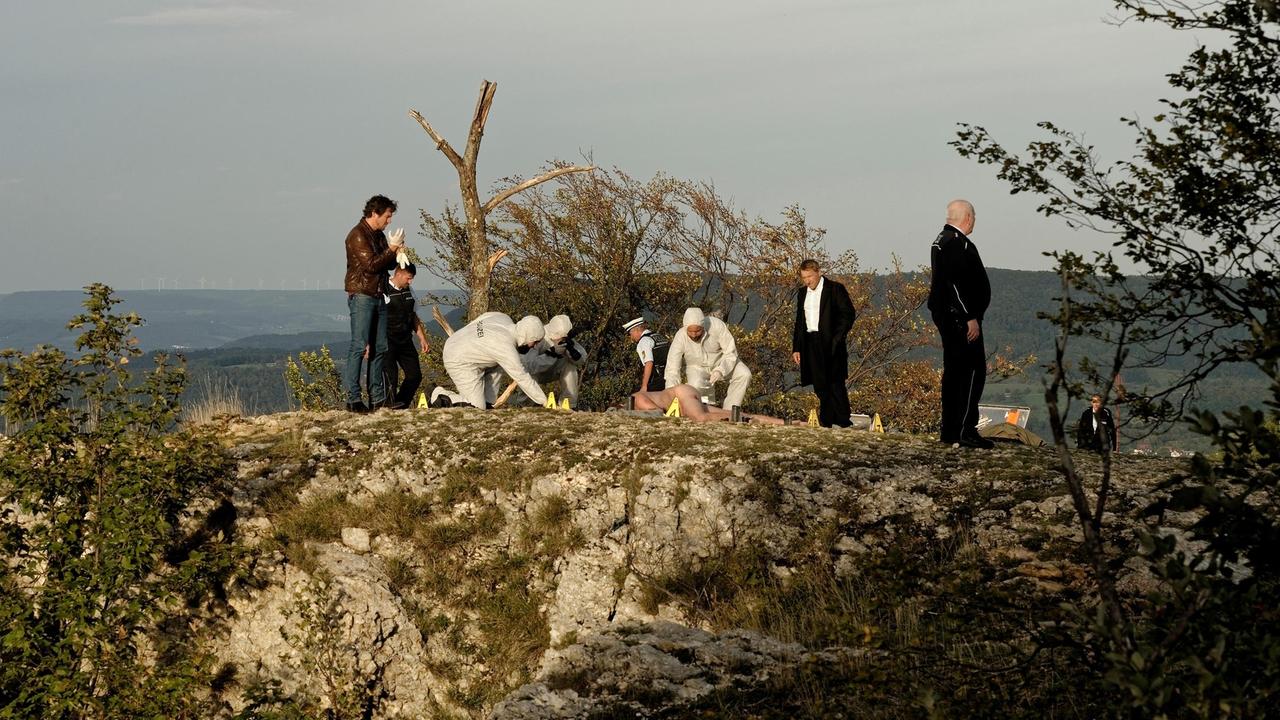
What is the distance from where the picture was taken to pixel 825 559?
Answer: 356 inches

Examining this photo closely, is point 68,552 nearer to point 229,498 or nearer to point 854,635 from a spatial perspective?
point 229,498

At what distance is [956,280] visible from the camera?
10.2 m

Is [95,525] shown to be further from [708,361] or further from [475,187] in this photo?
[475,187]

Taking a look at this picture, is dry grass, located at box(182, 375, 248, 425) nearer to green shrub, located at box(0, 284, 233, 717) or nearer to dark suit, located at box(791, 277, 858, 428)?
green shrub, located at box(0, 284, 233, 717)

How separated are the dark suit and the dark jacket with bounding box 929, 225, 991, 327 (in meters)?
2.33

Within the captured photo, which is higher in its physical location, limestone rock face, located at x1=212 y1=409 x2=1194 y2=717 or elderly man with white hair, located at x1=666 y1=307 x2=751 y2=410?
elderly man with white hair, located at x1=666 y1=307 x2=751 y2=410

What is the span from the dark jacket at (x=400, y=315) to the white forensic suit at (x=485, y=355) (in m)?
0.49

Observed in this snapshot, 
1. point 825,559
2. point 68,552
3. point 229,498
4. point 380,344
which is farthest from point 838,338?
point 68,552

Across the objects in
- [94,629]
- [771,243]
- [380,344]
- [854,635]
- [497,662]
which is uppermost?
[771,243]

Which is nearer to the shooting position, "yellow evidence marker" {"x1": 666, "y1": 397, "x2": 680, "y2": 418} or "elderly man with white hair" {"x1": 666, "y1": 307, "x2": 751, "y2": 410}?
"yellow evidence marker" {"x1": 666, "y1": 397, "x2": 680, "y2": 418}

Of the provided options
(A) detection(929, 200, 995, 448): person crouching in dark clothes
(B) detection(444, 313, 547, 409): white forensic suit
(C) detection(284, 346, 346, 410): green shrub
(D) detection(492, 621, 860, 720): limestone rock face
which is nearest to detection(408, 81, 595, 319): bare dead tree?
(C) detection(284, 346, 346, 410): green shrub

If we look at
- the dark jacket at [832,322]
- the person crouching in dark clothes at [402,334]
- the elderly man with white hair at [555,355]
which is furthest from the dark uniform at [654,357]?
the person crouching in dark clothes at [402,334]

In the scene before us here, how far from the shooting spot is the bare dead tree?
820 inches

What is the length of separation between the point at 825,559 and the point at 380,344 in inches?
232
